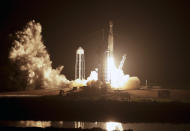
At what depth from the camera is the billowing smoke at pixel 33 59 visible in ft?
135

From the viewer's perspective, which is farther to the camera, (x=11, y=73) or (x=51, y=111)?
(x=11, y=73)

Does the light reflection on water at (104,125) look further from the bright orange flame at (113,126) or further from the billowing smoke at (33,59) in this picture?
the billowing smoke at (33,59)

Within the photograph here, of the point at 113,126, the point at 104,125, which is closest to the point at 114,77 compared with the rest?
the point at 104,125

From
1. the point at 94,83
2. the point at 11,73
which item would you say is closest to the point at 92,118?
the point at 94,83

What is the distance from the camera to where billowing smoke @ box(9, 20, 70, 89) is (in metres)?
41.2

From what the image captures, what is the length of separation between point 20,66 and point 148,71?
2748 centimetres

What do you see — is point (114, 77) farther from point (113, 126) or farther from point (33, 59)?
point (113, 126)

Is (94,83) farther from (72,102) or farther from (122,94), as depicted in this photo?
(72,102)

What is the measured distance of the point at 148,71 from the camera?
197ft

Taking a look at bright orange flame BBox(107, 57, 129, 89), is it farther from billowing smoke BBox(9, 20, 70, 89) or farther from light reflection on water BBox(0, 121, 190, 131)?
light reflection on water BBox(0, 121, 190, 131)

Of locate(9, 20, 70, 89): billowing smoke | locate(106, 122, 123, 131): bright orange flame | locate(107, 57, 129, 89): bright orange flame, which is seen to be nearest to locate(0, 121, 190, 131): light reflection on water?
locate(106, 122, 123, 131): bright orange flame

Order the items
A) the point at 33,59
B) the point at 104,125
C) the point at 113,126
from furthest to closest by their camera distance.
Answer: the point at 33,59
the point at 104,125
the point at 113,126

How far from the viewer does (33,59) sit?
4256 centimetres

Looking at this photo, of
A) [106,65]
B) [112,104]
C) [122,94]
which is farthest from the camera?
[106,65]
